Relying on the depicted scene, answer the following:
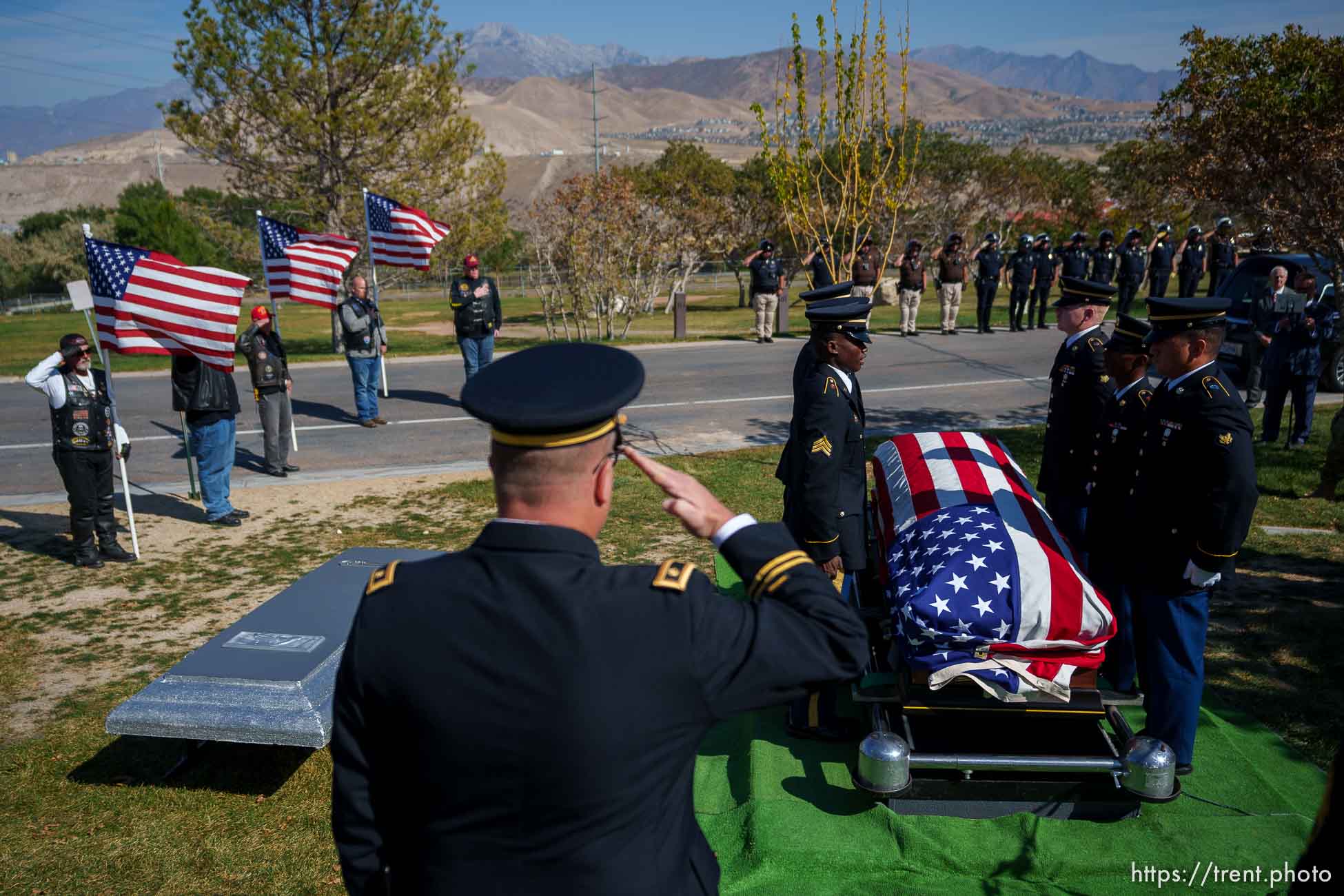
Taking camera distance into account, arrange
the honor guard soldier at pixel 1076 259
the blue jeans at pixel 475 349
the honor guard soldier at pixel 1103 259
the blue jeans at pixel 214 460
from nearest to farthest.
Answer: the blue jeans at pixel 214 460, the blue jeans at pixel 475 349, the honor guard soldier at pixel 1076 259, the honor guard soldier at pixel 1103 259

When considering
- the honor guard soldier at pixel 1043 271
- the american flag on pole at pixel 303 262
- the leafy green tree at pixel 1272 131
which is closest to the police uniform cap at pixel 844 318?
the leafy green tree at pixel 1272 131

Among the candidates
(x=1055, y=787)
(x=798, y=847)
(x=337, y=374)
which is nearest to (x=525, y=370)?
(x=798, y=847)

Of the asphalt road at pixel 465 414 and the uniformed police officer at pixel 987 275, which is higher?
the uniformed police officer at pixel 987 275

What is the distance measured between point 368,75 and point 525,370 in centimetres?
2062

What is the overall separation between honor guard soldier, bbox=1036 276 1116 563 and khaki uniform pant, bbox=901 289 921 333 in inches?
548

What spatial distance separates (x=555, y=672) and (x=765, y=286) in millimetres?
17953

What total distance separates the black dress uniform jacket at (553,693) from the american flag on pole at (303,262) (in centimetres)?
1105

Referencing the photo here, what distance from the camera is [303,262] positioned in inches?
477

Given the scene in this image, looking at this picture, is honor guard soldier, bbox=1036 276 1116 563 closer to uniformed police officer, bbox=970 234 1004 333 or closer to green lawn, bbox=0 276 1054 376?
uniformed police officer, bbox=970 234 1004 333

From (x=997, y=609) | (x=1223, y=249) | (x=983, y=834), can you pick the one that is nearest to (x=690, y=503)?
(x=997, y=609)

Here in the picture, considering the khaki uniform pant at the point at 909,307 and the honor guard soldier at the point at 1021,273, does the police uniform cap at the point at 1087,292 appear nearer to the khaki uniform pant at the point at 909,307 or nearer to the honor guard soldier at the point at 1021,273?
the khaki uniform pant at the point at 909,307

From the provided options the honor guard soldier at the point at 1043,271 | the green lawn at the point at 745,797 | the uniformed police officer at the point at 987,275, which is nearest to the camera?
the green lawn at the point at 745,797

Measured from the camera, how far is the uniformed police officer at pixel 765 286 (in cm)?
1895

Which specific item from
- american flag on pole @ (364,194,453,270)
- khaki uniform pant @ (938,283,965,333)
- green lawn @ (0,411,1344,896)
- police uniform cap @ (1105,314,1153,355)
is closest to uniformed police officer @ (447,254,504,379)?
american flag on pole @ (364,194,453,270)
